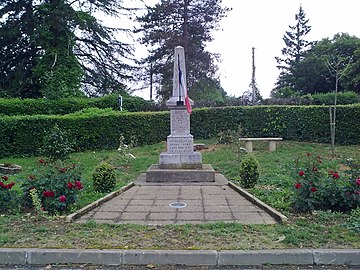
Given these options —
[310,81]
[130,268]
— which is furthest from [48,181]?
[310,81]

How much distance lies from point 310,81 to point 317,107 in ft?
111

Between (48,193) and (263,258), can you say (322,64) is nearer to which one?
(48,193)

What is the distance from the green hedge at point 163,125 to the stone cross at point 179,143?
18.9ft

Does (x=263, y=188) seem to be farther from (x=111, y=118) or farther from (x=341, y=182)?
(x=111, y=118)

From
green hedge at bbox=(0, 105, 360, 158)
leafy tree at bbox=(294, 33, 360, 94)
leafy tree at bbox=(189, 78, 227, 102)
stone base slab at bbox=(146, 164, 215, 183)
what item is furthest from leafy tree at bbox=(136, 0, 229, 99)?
stone base slab at bbox=(146, 164, 215, 183)

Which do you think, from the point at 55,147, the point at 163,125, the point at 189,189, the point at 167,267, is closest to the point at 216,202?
the point at 189,189

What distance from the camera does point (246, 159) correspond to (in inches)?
330

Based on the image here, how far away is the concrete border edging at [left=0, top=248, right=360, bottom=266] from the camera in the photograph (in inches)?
151

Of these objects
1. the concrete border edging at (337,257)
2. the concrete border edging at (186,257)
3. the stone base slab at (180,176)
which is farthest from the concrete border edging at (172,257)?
the stone base slab at (180,176)

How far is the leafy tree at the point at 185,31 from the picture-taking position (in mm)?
29312

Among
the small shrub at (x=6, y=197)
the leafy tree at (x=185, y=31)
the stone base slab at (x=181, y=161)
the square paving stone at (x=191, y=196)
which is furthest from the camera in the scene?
the leafy tree at (x=185, y=31)

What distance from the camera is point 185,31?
29344 millimetres

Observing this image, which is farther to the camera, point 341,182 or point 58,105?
point 58,105

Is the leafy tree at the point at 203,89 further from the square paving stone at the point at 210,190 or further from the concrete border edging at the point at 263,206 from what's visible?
the concrete border edging at the point at 263,206
